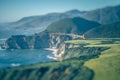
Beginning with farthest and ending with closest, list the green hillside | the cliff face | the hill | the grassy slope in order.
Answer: the green hillside → the cliff face → the hill → the grassy slope

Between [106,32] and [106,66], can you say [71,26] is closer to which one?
[106,32]

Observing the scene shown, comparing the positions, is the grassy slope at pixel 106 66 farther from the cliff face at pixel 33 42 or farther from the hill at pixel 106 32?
the cliff face at pixel 33 42

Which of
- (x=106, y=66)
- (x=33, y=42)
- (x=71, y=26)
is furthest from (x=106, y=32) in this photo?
(x=106, y=66)

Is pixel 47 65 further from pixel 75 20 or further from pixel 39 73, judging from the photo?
pixel 75 20

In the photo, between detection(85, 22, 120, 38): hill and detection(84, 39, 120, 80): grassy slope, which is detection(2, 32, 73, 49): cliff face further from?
detection(84, 39, 120, 80): grassy slope

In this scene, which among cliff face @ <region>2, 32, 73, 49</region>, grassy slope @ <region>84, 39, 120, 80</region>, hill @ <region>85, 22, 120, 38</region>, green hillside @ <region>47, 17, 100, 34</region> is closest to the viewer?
grassy slope @ <region>84, 39, 120, 80</region>

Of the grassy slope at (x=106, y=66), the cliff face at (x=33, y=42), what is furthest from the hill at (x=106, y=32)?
the grassy slope at (x=106, y=66)

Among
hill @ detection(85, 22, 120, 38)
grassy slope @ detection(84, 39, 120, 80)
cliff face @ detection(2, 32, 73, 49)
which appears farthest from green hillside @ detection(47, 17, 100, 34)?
grassy slope @ detection(84, 39, 120, 80)

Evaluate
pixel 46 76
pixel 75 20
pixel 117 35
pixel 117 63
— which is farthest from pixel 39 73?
pixel 75 20

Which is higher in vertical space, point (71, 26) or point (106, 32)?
point (71, 26)
